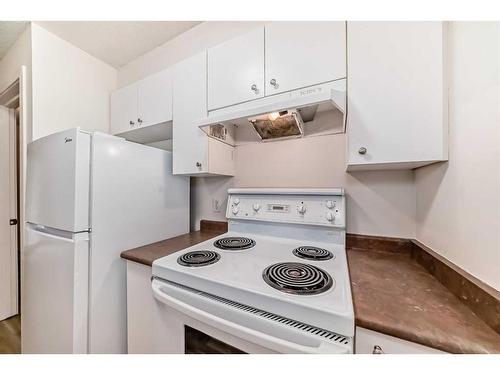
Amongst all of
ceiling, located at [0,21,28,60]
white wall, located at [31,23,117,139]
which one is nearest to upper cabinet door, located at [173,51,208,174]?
white wall, located at [31,23,117,139]

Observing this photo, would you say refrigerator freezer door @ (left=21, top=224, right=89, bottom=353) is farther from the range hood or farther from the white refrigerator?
the range hood

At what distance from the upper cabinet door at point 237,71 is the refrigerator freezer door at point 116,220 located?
1.86 feet

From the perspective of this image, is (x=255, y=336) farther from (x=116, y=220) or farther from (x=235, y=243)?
(x=116, y=220)

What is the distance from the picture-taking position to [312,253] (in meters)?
0.95

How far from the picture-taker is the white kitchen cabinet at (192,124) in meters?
1.21

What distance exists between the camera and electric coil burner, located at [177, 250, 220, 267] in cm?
83

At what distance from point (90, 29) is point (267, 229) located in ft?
6.49

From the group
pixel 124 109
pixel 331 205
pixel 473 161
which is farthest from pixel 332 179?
pixel 124 109

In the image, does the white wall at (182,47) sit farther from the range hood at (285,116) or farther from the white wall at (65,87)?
the range hood at (285,116)

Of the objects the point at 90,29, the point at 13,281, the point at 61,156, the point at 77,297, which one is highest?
the point at 90,29

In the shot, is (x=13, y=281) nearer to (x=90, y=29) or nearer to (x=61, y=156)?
(x=61, y=156)

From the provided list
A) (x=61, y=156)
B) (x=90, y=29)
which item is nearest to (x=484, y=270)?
(x=61, y=156)

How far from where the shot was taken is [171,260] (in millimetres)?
880

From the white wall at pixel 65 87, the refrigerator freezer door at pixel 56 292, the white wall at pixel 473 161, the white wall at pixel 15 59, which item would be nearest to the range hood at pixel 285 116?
the white wall at pixel 473 161
